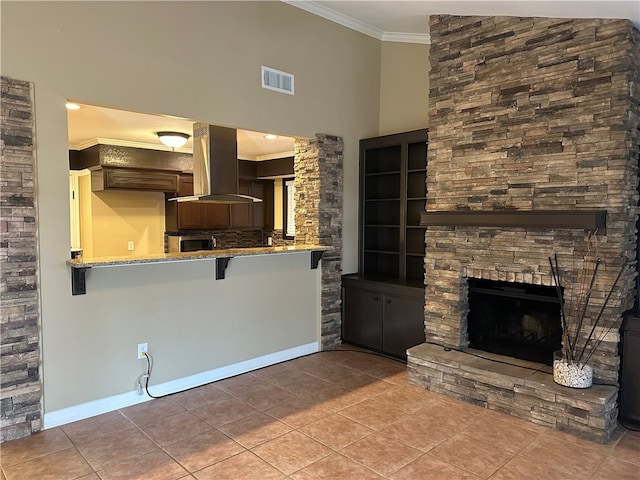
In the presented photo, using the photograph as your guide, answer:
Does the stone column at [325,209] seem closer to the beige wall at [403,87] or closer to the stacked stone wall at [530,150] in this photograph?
the beige wall at [403,87]

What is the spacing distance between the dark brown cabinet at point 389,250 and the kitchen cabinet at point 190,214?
2981 mm

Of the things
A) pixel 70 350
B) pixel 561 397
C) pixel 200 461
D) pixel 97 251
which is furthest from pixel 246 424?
pixel 97 251

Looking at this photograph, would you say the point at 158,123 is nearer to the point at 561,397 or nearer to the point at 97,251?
the point at 97,251

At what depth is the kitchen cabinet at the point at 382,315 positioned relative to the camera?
13.8 feet

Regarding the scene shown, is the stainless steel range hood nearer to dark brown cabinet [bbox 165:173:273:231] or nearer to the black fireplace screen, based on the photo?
the black fireplace screen

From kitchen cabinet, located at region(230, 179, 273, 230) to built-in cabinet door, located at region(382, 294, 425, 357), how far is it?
375cm

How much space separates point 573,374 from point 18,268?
11.8 ft

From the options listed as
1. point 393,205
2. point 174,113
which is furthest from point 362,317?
point 174,113

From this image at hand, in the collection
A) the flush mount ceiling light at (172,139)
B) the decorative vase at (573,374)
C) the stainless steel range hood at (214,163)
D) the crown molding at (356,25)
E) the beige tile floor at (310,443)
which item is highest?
the crown molding at (356,25)

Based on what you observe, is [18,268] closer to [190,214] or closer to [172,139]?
[172,139]

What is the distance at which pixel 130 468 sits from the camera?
→ 2498 millimetres

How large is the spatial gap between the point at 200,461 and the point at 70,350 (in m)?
1.22

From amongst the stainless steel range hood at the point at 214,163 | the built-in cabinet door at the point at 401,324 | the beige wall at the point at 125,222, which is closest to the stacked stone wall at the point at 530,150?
the built-in cabinet door at the point at 401,324

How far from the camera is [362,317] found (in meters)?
4.64
